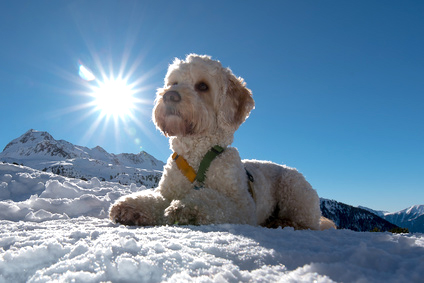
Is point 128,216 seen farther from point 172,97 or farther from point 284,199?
point 284,199

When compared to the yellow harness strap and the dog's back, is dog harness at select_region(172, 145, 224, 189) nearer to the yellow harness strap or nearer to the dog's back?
the yellow harness strap

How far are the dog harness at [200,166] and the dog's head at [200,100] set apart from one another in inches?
Answer: 13.0

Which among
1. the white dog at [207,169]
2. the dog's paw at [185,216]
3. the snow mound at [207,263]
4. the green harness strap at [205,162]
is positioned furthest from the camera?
the green harness strap at [205,162]

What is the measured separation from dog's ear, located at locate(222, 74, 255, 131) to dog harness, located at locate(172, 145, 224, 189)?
49cm

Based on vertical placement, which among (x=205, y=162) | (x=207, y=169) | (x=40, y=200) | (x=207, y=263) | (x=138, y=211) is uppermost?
(x=205, y=162)

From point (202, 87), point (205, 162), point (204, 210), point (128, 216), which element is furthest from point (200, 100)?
point (128, 216)

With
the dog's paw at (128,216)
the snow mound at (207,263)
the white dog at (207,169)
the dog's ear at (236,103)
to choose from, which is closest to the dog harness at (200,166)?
the white dog at (207,169)

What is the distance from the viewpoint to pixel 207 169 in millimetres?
4074

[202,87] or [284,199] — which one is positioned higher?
[202,87]

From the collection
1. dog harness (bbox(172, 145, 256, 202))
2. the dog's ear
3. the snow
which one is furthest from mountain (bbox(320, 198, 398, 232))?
the snow

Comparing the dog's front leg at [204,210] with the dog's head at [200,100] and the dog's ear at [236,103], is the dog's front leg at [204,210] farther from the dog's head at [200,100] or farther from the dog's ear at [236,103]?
the dog's ear at [236,103]

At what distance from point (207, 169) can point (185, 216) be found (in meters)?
1.11

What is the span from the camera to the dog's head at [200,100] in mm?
4004

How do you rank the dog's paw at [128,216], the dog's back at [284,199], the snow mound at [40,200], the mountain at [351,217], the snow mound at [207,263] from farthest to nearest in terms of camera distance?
the mountain at [351,217], the dog's back at [284,199], the snow mound at [40,200], the dog's paw at [128,216], the snow mound at [207,263]
